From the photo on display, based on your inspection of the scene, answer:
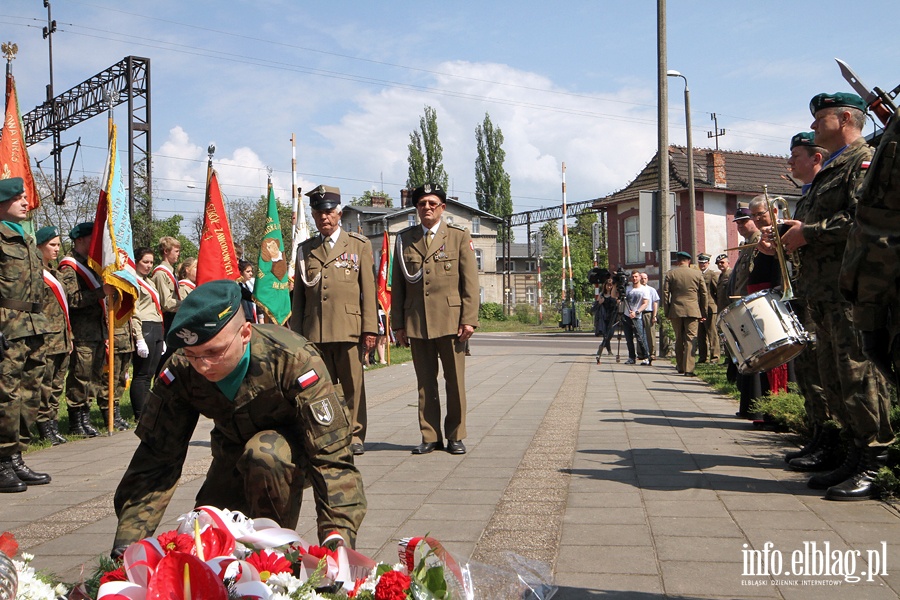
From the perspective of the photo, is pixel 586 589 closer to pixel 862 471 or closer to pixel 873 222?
pixel 873 222

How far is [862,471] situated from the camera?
523 centimetres

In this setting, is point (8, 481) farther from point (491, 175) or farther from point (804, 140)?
point (491, 175)

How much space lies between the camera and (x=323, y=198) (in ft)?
23.6

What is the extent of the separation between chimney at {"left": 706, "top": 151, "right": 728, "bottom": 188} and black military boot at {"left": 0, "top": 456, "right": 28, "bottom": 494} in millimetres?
37402

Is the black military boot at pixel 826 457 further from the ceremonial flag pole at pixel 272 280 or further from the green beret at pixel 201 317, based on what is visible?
the ceremonial flag pole at pixel 272 280

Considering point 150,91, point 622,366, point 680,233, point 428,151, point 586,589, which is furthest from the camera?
point 428,151

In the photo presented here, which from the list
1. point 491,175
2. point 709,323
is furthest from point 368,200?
point 709,323

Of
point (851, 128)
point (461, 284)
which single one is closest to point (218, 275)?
point (461, 284)

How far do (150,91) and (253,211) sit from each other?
2953cm

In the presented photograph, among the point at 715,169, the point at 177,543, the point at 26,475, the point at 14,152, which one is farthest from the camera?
the point at 715,169

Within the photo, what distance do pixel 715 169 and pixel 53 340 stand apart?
121 feet

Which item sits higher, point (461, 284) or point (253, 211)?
point (253, 211)

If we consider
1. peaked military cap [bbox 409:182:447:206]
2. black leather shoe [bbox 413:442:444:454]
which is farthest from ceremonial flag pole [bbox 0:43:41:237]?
black leather shoe [bbox 413:442:444:454]

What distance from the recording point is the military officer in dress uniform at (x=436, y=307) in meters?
7.30
